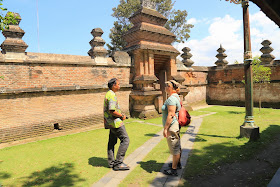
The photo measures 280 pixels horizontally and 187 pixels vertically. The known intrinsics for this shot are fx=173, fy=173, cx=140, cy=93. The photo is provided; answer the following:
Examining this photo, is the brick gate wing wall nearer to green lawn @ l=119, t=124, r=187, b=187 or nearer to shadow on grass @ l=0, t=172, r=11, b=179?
shadow on grass @ l=0, t=172, r=11, b=179

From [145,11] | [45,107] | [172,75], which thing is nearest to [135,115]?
[172,75]

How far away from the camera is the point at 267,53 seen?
1288 centimetres

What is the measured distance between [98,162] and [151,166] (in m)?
1.36

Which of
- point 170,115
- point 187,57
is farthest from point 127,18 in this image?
point 170,115

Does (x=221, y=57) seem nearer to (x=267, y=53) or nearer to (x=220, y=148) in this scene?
(x=267, y=53)

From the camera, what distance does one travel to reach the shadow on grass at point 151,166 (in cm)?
376

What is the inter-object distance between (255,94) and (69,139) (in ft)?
46.2

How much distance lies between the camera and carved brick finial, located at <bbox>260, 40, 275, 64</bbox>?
12606mm

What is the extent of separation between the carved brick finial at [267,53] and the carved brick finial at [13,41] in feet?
49.4

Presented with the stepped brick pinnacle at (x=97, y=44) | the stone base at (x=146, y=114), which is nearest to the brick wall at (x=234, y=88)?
the stone base at (x=146, y=114)

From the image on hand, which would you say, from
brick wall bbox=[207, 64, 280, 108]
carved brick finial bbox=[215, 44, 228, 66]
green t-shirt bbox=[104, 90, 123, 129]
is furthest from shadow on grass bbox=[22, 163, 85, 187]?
carved brick finial bbox=[215, 44, 228, 66]

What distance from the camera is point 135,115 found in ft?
34.0

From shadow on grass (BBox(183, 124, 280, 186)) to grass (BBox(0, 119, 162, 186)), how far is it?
184 cm

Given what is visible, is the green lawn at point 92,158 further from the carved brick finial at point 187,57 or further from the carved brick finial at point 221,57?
the carved brick finial at point 221,57
